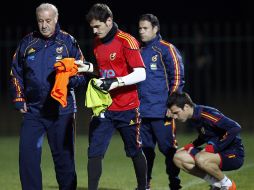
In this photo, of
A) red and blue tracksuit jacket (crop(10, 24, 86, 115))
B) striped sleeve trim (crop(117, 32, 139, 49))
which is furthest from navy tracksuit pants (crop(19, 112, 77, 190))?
striped sleeve trim (crop(117, 32, 139, 49))

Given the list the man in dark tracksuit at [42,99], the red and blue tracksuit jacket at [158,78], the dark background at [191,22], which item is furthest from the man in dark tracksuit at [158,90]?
the dark background at [191,22]

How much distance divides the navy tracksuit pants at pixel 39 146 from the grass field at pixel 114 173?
162cm

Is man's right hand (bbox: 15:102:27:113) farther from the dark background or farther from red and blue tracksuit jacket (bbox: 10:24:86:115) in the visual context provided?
the dark background

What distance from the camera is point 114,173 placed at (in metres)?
13.1

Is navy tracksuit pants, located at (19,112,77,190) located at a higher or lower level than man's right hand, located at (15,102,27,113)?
lower

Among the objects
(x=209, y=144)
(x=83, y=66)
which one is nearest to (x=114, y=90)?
(x=83, y=66)

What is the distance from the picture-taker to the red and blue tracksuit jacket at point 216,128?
10445mm

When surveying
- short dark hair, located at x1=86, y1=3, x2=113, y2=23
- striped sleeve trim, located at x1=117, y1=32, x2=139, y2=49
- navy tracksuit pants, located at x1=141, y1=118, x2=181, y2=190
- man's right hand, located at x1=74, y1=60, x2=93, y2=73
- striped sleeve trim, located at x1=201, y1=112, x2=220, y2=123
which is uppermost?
short dark hair, located at x1=86, y1=3, x2=113, y2=23

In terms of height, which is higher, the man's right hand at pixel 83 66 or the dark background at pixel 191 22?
the man's right hand at pixel 83 66

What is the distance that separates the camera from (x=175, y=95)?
10.4 metres

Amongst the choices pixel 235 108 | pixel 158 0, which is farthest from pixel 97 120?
pixel 158 0

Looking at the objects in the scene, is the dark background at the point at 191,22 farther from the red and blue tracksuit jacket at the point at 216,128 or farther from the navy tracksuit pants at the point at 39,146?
the navy tracksuit pants at the point at 39,146

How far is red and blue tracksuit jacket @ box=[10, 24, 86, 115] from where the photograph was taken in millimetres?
9906

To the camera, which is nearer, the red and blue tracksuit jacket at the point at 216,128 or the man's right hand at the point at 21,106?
the man's right hand at the point at 21,106
